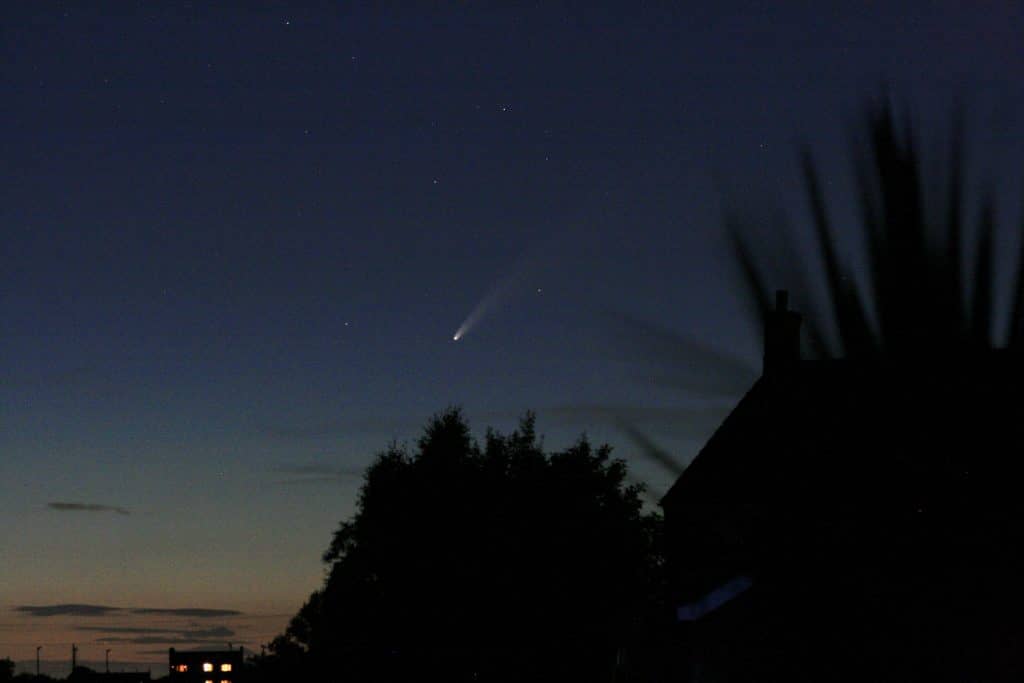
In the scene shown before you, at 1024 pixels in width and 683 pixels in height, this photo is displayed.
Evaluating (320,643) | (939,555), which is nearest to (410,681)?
(320,643)

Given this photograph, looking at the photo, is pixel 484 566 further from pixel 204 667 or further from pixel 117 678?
pixel 117 678

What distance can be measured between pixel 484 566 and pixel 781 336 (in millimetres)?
28007

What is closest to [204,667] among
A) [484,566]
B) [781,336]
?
[484,566]

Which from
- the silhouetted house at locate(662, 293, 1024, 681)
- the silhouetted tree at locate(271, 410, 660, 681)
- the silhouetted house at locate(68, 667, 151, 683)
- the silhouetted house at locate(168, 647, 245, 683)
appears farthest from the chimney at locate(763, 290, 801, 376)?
the silhouetted house at locate(68, 667, 151, 683)

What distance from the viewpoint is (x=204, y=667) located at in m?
109

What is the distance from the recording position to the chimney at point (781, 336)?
38688 millimetres

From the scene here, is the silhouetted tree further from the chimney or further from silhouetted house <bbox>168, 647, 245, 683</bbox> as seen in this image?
silhouetted house <bbox>168, 647, 245, 683</bbox>

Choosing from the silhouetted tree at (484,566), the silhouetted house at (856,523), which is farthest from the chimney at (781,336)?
the silhouetted tree at (484,566)

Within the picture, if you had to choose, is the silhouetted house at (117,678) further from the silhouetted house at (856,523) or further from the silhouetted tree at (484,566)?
the silhouetted house at (856,523)

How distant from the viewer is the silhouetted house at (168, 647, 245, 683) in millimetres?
107875

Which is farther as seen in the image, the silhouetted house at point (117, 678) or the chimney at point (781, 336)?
the silhouetted house at point (117, 678)

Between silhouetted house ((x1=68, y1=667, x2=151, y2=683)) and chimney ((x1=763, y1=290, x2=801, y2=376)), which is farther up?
chimney ((x1=763, y1=290, x2=801, y2=376))

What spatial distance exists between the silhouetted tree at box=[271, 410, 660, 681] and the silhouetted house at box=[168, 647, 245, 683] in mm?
39230

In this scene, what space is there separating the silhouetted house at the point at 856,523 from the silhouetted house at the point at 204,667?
240 feet
